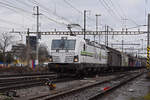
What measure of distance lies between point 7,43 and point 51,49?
44507mm

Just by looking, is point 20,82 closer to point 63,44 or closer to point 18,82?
point 18,82

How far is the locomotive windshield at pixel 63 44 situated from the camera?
55.1 feet

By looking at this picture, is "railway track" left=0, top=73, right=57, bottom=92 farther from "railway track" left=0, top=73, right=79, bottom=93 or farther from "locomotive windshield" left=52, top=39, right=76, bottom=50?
"locomotive windshield" left=52, top=39, right=76, bottom=50

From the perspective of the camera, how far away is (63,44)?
1708 cm

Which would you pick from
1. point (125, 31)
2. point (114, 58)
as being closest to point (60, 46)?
point (114, 58)

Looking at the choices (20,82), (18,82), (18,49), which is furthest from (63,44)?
(18,49)

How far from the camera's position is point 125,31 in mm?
36781

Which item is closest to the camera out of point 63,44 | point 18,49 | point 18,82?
point 18,82

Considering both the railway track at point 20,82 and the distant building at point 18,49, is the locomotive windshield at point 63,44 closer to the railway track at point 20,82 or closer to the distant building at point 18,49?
the railway track at point 20,82

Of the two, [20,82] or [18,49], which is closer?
[20,82]

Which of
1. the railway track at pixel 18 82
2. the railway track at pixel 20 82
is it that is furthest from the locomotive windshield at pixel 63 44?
the railway track at pixel 18 82

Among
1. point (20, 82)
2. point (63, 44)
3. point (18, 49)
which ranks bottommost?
point (20, 82)

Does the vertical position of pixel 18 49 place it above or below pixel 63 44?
above

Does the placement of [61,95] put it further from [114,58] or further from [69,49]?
[114,58]
